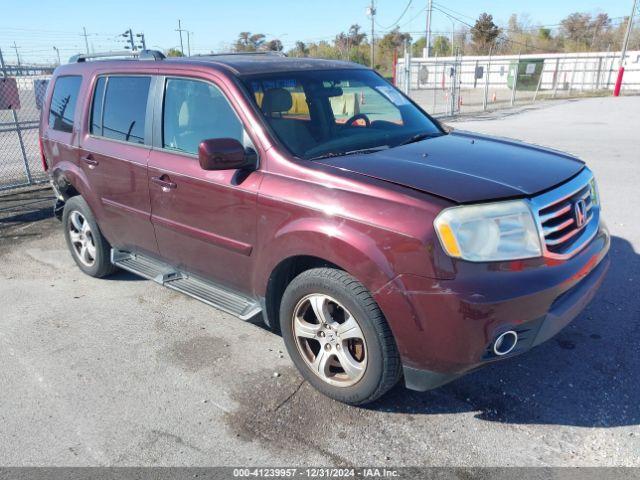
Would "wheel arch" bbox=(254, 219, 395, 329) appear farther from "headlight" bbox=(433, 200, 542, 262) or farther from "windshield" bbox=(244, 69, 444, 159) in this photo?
"windshield" bbox=(244, 69, 444, 159)

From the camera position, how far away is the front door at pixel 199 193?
3.31 m

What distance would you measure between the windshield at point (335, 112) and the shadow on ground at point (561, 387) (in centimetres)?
158

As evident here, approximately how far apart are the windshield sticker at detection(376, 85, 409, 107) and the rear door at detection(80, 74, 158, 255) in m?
1.82

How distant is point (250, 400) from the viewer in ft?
10.3

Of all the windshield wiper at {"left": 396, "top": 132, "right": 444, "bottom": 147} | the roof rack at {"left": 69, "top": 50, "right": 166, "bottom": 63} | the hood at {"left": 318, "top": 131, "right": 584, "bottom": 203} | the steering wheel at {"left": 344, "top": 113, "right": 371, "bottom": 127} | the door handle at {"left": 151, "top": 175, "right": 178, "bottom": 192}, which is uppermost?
the roof rack at {"left": 69, "top": 50, "right": 166, "bottom": 63}

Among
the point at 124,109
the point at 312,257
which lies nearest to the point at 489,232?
the point at 312,257

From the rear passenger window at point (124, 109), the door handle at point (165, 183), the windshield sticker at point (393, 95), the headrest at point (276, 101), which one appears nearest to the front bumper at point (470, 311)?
the headrest at point (276, 101)

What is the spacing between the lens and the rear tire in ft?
15.9

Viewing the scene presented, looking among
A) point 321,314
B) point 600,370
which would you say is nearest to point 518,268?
point 321,314

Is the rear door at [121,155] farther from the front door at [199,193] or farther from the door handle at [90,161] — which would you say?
the front door at [199,193]

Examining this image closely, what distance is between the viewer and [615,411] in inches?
114

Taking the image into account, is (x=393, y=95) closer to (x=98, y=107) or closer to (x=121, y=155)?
(x=121, y=155)

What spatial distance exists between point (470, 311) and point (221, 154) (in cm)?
161

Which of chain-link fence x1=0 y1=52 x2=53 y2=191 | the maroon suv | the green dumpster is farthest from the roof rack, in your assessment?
the green dumpster
